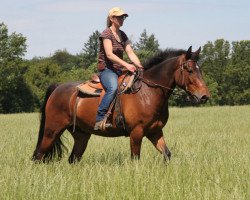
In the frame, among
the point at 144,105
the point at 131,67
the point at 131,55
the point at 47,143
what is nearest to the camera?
the point at 144,105

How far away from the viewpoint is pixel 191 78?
7.22m

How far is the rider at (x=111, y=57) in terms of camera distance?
7.49 meters

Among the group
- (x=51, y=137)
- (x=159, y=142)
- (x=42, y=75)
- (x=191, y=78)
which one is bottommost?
(x=42, y=75)

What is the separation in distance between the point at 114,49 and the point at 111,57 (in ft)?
0.94

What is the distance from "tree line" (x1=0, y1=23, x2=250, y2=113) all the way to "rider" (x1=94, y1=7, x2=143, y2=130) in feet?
138

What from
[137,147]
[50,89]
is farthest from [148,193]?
[50,89]

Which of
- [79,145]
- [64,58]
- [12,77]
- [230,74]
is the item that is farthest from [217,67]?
[79,145]

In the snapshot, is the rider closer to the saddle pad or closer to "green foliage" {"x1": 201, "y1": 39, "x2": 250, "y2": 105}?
the saddle pad

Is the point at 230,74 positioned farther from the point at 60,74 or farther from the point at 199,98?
the point at 199,98

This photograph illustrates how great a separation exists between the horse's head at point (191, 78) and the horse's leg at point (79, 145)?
7.38ft

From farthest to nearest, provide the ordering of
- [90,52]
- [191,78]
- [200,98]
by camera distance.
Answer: [90,52]
[191,78]
[200,98]

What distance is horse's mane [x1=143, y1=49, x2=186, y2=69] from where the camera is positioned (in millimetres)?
7906

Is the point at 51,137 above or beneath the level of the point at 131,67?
beneath

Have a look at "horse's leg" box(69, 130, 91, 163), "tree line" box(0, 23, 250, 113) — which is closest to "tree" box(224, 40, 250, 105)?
"tree line" box(0, 23, 250, 113)
